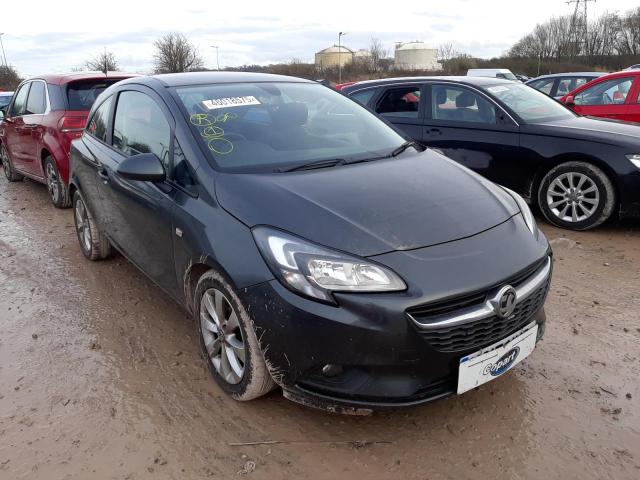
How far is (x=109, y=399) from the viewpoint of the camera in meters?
2.87

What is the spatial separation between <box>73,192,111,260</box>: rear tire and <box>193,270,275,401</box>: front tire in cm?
215

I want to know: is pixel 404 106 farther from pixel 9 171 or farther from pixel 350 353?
pixel 9 171

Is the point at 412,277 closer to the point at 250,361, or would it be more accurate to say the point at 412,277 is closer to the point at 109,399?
the point at 250,361

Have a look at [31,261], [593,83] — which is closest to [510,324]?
[31,261]

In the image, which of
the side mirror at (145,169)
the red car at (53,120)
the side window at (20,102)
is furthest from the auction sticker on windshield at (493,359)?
the side window at (20,102)

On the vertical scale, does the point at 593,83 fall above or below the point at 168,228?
above

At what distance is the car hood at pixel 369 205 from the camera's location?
2.38m

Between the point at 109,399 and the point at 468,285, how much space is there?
1942 mm

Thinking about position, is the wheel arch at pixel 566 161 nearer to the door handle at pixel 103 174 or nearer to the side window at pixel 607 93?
the side window at pixel 607 93

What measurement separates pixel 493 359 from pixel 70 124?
216 inches

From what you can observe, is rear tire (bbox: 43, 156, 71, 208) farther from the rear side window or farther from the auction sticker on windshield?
the auction sticker on windshield

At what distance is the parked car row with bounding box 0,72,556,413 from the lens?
2.21m

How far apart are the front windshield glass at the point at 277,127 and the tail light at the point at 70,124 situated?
3.33 m

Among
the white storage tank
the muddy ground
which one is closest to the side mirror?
the muddy ground
